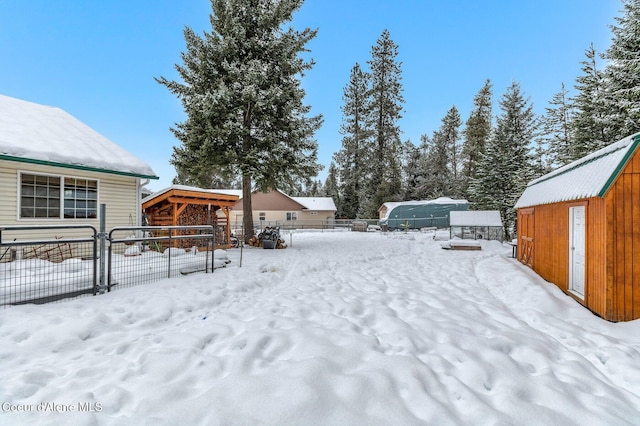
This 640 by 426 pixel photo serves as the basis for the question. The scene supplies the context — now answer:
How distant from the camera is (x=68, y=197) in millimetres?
8383

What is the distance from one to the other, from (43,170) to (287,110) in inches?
328

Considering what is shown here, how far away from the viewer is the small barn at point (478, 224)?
1659cm

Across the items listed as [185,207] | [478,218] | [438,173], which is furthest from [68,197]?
[438,173]

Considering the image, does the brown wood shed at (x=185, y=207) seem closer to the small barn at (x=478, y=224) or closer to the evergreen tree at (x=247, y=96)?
the evergreen tree at (x=247, y=96)

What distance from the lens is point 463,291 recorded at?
6023 mm

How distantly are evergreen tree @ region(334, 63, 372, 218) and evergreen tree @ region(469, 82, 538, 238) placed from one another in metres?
17.7

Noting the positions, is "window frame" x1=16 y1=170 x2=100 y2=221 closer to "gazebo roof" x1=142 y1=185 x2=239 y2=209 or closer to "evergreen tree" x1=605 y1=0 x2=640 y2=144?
"gazebo roof" x1=142 y1=185 x2=239 y2=209

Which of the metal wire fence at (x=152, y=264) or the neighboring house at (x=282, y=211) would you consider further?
the neighboring house at (x=282, y=211)

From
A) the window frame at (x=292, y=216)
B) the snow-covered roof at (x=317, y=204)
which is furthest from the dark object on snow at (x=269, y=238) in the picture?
the snow-covered roof at (x=317, y=204)

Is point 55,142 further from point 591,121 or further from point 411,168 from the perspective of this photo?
point 411,168

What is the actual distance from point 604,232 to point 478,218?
13.0 m

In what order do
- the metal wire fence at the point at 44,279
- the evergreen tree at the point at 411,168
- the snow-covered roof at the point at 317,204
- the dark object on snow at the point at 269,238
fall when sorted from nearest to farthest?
the metal wire fence at the point at 44,279, the dark object on snow at the point at 269,238, the snow-covered roof at the point at 317,204, the evergreen tree at the point at 411,168

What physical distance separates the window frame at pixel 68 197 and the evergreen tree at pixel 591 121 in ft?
64.6

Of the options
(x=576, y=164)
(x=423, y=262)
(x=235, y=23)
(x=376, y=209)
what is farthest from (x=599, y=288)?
(x=376, y=209)
